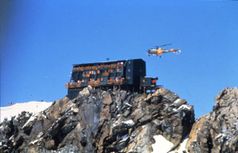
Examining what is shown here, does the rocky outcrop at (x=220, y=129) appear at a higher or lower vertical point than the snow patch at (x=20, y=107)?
lower

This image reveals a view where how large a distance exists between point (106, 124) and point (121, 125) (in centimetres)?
371

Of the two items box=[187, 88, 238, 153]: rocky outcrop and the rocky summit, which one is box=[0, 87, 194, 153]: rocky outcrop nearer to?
the rocky summit

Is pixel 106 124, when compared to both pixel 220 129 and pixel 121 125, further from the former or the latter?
pixel 220 129

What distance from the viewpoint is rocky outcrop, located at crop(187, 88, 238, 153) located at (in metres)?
85.9

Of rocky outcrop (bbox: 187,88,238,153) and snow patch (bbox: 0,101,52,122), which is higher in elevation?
snow patch (bbox: 0,101,52,122)

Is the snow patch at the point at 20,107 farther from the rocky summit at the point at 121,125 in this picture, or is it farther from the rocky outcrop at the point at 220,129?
the rocky outcrop at the point at 220,129

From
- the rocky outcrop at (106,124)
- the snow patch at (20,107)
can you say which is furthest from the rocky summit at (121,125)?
the snow patch at (20,107)

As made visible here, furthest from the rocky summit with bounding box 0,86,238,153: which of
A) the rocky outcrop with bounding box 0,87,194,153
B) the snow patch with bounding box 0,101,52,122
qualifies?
the snow patch with bounding box 0,101,52,122

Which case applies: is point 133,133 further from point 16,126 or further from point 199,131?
point 16,126

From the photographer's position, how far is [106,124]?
100 meters

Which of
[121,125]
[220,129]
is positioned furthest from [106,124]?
[220,129]

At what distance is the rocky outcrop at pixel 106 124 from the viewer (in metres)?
96.9

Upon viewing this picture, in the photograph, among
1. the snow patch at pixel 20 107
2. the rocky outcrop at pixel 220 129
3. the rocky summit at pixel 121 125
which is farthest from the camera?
the snow patch at pixel 20 107

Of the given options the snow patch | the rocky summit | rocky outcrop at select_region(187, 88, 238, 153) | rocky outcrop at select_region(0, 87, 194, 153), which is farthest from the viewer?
the snow patch
